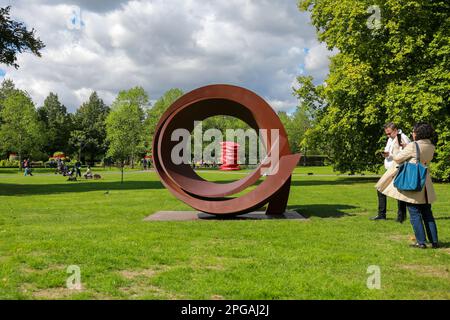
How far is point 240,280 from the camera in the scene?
212 inches

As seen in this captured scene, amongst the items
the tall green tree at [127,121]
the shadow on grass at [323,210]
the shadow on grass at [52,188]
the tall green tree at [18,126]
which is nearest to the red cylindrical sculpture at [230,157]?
the tall green tree at [127,121]

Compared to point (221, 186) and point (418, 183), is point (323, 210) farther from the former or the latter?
point (418, 183)

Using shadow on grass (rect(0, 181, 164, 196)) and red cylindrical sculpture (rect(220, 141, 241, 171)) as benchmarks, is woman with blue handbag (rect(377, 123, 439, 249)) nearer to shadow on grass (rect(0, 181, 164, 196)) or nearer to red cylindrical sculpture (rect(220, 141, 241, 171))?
shadow on grass (rect(0, 181, 164, 196))

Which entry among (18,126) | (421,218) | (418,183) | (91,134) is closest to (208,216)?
(421,218)

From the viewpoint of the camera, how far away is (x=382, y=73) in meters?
23.8

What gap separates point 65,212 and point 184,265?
7.72 metres

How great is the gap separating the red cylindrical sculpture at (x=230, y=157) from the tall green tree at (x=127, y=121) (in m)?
13.5

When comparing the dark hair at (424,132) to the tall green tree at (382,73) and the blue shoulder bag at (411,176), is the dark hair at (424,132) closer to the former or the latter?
the blue shoulder bag at (411,176)

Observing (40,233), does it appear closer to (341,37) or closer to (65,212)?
(65,212)

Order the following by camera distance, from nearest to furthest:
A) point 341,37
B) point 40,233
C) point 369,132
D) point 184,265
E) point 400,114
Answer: point 184,265
point 40,233
point 400,114
point 341,37
point 369,132

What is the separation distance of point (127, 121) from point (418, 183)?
5510 centimetres

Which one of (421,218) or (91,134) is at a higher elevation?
(91,134)

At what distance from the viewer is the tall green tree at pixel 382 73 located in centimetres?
2145

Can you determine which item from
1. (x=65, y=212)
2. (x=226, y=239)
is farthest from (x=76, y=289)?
(x=65, y=212)
